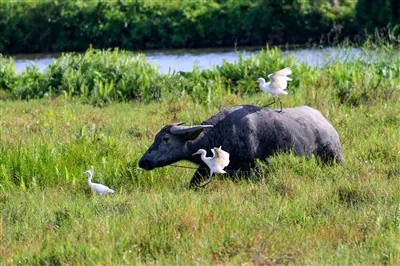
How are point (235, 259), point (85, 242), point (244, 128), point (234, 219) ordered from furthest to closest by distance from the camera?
point (244, 128) < point (234, 219) < point (85, 242) < point (235, 259)

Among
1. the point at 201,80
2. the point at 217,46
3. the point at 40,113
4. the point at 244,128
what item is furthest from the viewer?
the point at 217,46

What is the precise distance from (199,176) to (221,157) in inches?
29.7

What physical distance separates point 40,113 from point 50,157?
197 inches

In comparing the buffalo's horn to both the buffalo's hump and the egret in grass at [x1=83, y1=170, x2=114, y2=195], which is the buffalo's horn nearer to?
the buffalo's hump

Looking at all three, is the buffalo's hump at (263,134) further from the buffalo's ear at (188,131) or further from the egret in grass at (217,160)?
the egret in grass at (217,160)

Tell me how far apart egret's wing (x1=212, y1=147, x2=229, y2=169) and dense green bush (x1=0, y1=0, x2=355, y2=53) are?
106 ft

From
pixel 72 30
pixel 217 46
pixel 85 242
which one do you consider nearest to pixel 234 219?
pixel 85 242

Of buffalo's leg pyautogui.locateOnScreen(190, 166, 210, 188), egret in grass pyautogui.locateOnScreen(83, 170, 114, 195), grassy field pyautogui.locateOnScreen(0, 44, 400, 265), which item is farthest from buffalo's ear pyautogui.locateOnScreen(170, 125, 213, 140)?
egret in grass pyautogui.locateOnScreen(83, 170, 114, 195)

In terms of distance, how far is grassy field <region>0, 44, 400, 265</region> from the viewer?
238 inches

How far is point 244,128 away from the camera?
8.71 m

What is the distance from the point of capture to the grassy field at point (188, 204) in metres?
6.05

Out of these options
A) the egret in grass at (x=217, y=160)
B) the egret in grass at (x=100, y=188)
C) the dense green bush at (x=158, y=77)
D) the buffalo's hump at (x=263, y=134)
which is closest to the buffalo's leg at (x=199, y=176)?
the buffalo's hump at (x=263, y=134)

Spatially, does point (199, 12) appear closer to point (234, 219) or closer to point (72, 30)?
point (72, 30)

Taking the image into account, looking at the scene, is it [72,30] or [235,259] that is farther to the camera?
[72,30]
